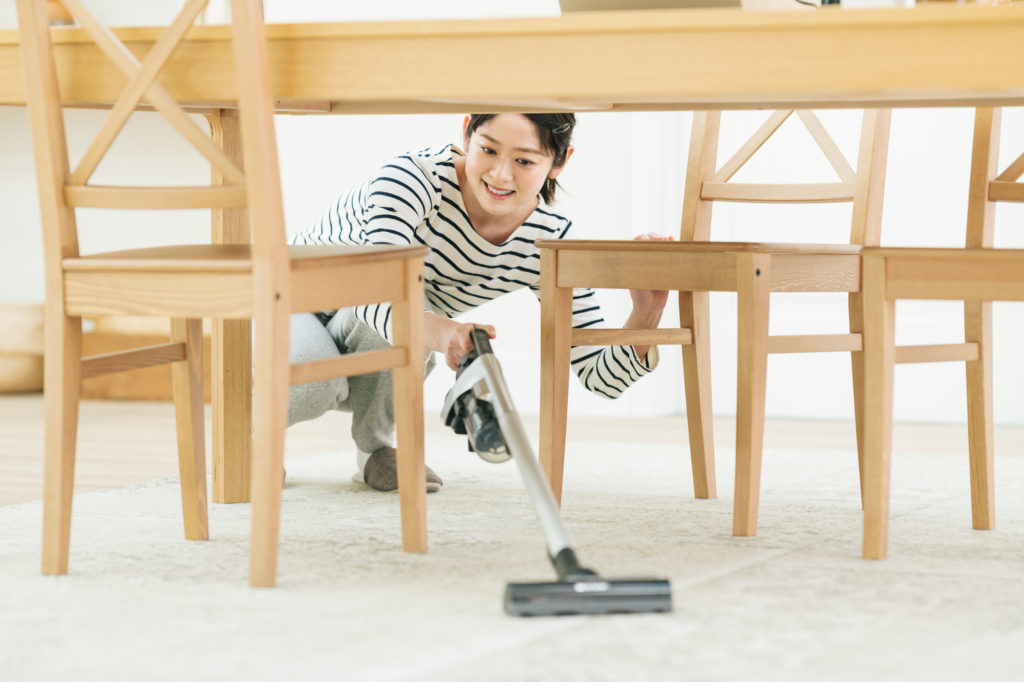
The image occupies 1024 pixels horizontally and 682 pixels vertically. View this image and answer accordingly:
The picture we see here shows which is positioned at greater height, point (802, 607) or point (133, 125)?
point (133, 125)

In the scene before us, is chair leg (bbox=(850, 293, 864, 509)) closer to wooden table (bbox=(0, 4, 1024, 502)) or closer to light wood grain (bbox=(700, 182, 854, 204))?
light wood grain (bbox=(700, 182, 854, 204))

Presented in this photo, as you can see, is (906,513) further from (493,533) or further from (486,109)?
(486,109)

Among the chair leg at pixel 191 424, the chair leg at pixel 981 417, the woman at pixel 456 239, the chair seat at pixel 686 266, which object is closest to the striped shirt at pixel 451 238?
the woman at pixel 456 239

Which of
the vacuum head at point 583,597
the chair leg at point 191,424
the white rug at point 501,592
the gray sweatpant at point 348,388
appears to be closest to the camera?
the white rug at point 501,592

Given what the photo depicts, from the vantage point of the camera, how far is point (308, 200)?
4043 mm

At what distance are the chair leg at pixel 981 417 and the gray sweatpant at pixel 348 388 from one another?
95 centimetres

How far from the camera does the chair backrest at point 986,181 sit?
7.14ft

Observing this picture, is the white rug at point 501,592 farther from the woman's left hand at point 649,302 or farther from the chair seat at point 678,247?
the chair seat at point 678,247

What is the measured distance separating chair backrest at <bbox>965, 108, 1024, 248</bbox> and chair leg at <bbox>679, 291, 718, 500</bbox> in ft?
1.57

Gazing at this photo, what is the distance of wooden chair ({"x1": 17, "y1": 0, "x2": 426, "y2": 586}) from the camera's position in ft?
5.34

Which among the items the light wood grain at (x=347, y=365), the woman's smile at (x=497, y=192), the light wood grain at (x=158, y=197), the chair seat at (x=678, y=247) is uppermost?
the woman's smile at (x=497, y=192)

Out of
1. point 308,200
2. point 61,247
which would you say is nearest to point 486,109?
point 61,247

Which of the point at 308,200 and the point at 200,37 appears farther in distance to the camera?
the point at 308,200

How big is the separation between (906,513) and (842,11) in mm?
1062
